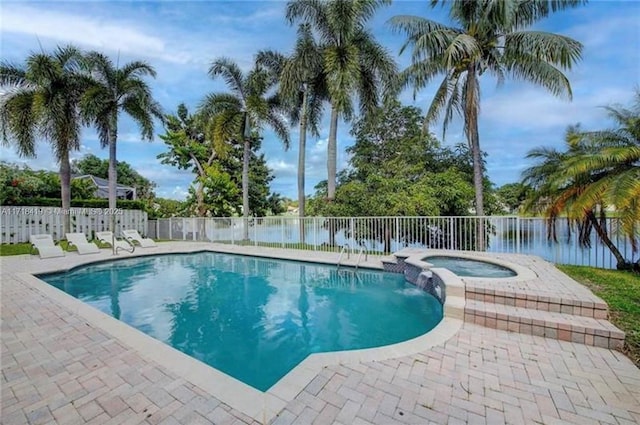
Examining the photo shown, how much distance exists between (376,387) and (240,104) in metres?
14.6

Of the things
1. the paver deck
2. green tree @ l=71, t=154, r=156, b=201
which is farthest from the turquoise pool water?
green tree @ l=71, t=154, r=156, b=201

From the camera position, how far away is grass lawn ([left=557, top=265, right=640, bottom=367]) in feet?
10.4

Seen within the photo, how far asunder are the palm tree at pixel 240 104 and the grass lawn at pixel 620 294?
11.9 meters

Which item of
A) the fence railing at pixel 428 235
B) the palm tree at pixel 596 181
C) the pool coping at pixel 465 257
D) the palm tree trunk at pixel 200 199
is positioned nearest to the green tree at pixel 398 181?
the fence railing at pixel 428 235

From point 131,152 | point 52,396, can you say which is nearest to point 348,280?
point 52,396

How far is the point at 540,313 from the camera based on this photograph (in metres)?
3.83

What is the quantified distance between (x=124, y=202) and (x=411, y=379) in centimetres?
2006

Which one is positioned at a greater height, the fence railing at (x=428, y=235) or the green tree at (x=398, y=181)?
the green tree at (x=398, y=181)

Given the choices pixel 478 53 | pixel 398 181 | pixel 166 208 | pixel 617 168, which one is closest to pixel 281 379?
pixel 617 168

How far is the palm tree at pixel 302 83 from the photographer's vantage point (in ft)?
39.9

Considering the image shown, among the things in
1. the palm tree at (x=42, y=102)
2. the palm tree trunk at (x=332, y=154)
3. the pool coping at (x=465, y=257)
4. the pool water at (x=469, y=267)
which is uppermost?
the palm tree at (x=42, y=102)

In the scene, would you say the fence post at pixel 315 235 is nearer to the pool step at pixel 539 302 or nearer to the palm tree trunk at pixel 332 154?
the palm tree trunk at pixel 332 154

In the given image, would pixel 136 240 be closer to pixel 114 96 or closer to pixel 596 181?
pixel 114 96

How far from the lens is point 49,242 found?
10633mm
